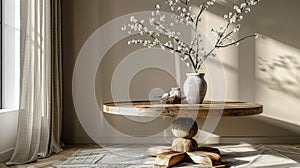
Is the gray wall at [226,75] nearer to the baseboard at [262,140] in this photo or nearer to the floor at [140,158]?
the baseboard at [262,140]

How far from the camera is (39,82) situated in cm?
384

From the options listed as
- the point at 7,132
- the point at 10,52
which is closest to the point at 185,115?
the point at 7,132

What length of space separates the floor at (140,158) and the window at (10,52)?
2.09 ft

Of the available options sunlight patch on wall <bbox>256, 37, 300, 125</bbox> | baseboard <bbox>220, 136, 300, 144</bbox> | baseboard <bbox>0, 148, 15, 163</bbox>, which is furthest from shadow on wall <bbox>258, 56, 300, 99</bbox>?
baseboard <bbox>0, 148, 15, 163</bbox>

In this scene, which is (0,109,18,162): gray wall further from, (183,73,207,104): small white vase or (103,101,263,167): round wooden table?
(183,73,207,104): small white vase

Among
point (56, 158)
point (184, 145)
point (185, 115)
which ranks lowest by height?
point (56, 158)

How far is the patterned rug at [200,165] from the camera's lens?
3.40 m

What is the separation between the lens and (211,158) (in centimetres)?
331

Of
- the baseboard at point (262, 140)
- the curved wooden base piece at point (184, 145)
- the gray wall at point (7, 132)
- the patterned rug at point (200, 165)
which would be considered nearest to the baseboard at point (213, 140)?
the baseboard at point (262, 140)

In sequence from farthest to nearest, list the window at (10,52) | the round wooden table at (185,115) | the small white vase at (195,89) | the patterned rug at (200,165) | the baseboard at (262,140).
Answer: the baseboard at (262,140) → the window at (10,52) → the small white vase at (195,89) → the patterned rug at (200,165) → the round wooden table at (185,115)

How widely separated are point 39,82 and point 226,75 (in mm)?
1890

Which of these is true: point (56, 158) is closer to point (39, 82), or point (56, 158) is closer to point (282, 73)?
point (39, 82)

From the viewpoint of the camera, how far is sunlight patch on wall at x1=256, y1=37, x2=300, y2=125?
4.50 metres

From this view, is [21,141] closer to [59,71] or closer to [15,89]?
[15,89]
